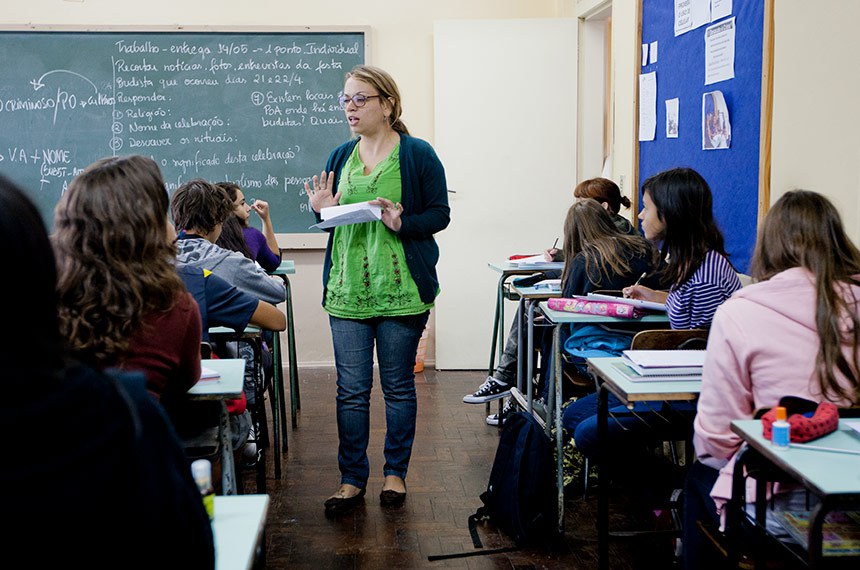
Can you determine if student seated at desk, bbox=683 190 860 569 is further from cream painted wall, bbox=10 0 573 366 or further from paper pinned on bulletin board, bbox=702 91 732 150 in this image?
cream painted wall, bbox=10 0 573 366

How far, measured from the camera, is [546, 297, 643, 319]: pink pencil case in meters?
3.05

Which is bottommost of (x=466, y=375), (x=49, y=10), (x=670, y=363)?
(x=466, y=375)

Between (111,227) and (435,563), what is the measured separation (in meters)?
1.53

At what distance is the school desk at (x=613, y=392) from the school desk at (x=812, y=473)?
0.35 meters

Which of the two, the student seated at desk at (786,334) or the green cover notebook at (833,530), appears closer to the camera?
the green cover notebook at (833,530)

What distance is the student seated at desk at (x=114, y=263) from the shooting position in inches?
71.1

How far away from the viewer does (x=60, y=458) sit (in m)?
0.75

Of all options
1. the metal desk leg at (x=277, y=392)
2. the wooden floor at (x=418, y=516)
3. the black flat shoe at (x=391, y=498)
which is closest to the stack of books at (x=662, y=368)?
the wooden floor at (x=418, y=516)

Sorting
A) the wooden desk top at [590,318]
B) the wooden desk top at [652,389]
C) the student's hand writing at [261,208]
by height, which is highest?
the student's hand writing at [261,208]

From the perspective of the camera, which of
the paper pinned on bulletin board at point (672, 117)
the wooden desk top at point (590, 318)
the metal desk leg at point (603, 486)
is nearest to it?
the metal desk leg at point (603, 486)

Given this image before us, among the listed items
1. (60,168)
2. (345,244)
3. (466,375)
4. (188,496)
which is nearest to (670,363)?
(345,244)

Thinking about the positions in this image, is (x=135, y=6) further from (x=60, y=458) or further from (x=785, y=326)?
(x=60, y=458)

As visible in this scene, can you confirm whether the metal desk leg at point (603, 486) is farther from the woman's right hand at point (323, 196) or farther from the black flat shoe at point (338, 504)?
the woman's right hand at point (323, 196)

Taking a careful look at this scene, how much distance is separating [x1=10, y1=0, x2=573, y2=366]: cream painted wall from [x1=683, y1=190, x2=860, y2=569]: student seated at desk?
4.13 m
